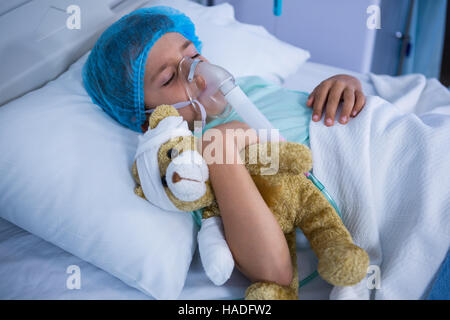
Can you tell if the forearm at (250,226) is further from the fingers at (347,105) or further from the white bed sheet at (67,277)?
the fingers at (347,105)

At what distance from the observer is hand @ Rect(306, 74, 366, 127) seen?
3.17 ft

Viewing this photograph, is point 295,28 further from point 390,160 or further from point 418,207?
point 418,207

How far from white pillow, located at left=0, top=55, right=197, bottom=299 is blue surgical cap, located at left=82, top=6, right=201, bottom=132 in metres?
0.11

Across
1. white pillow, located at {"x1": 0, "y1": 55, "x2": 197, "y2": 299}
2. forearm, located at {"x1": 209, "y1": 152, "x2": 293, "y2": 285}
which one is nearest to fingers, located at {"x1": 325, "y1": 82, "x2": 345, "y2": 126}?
forearm, located at {"x1": 209, "y1": 152, "x2": 293, "y2": 285}

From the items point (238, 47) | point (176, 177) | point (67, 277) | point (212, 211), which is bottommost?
point (67, 277)

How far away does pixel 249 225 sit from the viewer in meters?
0.72

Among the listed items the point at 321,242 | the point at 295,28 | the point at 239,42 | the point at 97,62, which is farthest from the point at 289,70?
the point at 321,242

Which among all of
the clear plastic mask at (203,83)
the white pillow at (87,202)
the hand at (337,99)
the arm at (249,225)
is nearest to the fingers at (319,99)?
the hand at (337,99)

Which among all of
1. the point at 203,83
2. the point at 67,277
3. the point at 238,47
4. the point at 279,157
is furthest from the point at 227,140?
the point at 238,47

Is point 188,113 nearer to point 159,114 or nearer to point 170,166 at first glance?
point 159,114

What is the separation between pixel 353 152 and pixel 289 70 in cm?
72

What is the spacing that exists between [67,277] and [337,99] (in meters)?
0.84

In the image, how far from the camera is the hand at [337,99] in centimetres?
96

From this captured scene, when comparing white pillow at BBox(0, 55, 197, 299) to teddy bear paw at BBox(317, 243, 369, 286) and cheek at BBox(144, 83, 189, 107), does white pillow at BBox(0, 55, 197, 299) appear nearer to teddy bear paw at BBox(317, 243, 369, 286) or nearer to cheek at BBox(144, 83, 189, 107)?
cheek at BBox(144, 83, 189, 107)
